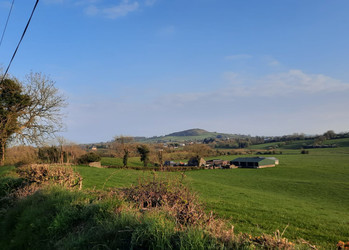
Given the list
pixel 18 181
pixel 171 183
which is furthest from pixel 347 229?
pixel 18 181

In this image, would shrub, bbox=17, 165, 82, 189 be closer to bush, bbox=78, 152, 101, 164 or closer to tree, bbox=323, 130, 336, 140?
bush, bbox=78, 152, 101, 164

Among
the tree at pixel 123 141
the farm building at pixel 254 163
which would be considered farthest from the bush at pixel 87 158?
the farm building at pixel 254 163

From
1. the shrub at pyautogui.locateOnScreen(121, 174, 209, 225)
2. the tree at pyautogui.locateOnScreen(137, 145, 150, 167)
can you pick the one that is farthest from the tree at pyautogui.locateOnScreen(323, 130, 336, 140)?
the shrub at pyautogui.locateOnScreen(121, 174, 209, 225)

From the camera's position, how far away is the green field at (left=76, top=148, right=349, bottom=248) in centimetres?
847

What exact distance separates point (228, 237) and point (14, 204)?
8206mm

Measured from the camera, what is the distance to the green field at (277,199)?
8.47 m

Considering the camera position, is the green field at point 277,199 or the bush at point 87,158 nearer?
the green field at point 277,199

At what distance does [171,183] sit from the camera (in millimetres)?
6379

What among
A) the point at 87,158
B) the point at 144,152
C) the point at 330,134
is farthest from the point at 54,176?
the point at 330,134

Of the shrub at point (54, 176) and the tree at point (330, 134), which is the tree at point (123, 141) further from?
the tree at point (330, 134)

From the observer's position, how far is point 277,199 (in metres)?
21.7

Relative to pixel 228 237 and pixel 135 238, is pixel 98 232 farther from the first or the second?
pixel 228 237

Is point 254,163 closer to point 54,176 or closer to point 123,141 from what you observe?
point 123,141

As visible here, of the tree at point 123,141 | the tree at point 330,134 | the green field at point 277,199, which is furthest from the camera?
the tree at point 330,134
